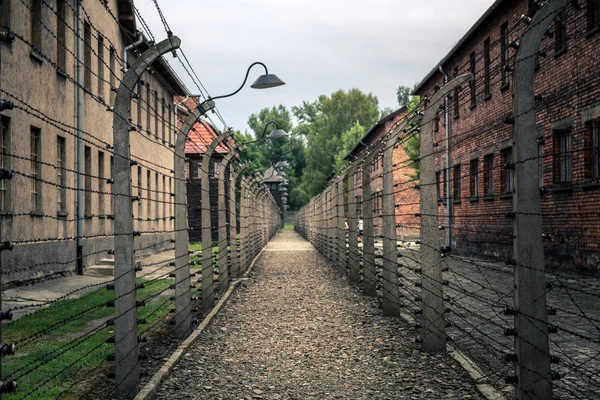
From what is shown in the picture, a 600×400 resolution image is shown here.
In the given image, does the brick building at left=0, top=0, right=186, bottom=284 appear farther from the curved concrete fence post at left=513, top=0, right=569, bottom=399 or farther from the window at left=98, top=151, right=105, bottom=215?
the curved concrete fence post at left=513, top=0, right=569, bottom=399

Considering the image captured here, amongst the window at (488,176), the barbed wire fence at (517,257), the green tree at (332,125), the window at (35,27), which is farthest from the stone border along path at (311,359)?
the green tree at (332,125)

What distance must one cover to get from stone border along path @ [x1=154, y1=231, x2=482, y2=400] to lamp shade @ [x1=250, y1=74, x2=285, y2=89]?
4575 mm

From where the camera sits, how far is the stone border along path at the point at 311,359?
6879mm

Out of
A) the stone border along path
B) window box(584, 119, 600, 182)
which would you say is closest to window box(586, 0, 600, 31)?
window box(584, 119, 600, 182)

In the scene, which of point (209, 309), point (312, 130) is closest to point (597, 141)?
point (209, 309)

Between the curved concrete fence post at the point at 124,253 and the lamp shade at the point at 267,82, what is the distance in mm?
9481

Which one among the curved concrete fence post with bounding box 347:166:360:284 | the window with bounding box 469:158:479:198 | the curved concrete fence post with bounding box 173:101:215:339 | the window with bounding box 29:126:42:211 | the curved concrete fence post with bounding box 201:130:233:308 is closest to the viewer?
the curved concrete fence post with bounding box 173:101:215:339

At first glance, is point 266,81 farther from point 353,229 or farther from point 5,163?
point 5,163

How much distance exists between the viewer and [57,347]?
8.77 metres

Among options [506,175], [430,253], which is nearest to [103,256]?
[506,175]

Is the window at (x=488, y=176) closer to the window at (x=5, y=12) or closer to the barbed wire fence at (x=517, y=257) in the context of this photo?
the barbed wire fence at (x=517, y=257)

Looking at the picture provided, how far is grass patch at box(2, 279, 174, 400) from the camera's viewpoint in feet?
21.2

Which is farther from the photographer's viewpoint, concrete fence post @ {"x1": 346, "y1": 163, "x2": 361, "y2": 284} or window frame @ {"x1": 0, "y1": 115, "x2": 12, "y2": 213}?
concrete fence post @ {"x1": 346, "y1": 163, "x2": 361, "y2": 284}

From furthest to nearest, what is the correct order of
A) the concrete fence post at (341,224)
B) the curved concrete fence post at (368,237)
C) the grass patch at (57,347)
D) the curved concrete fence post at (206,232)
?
1. the concrete fence post at (341,224)
2. the curved concrete fence post at (368,237)
3. the curved concrete fence post at (206,232)
4. the grass patch at (57,347)
